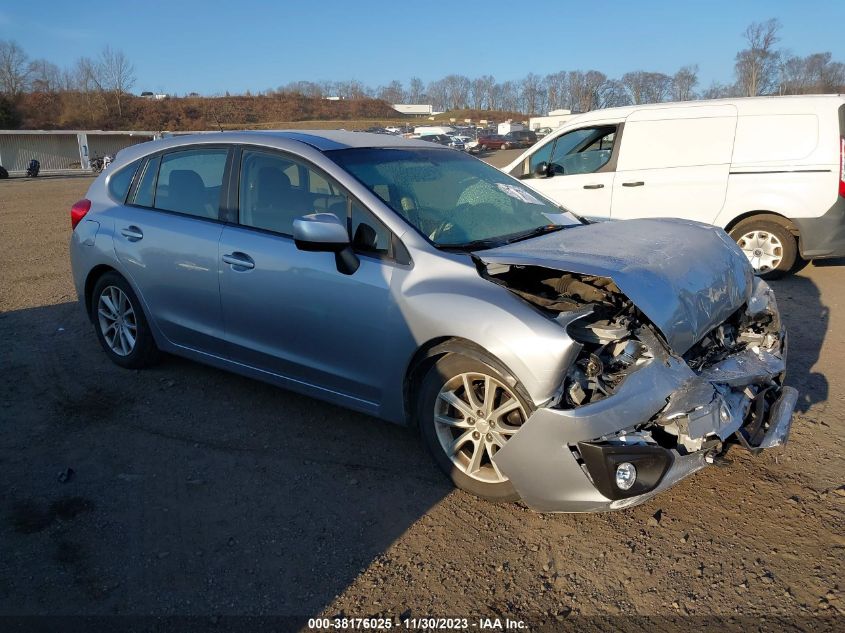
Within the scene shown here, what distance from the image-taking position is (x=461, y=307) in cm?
329

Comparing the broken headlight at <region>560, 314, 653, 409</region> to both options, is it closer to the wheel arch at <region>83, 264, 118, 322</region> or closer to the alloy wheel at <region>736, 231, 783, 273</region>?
the wheel arch at <region>83, 264, 118, 322</region>

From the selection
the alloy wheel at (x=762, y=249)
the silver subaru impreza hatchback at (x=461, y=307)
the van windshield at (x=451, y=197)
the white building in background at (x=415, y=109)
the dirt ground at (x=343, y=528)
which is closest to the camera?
the dirt ground at (x=343, y=528)

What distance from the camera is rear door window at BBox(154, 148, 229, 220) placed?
4516 mm

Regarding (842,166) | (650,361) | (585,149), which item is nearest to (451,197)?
(650,361)

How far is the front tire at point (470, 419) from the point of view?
3.25 metres

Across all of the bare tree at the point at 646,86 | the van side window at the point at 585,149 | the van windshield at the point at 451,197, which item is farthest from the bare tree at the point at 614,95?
the van windshield at the point at 451,197

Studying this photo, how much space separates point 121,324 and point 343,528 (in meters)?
2.90

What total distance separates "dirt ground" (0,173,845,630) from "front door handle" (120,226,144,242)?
3.69 ft

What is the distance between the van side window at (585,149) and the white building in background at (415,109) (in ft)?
357

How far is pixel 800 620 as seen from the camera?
8.50 feet

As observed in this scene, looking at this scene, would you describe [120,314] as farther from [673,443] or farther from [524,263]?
[673,443]

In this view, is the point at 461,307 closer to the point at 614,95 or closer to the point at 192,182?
the point at 192,182

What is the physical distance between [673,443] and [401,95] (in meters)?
128

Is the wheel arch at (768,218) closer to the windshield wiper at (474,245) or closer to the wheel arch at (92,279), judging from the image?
the windshield wiper at (474,245)
